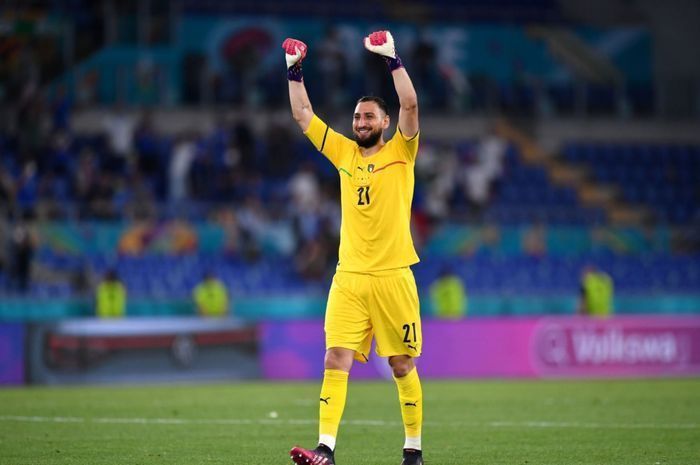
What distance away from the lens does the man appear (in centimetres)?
919

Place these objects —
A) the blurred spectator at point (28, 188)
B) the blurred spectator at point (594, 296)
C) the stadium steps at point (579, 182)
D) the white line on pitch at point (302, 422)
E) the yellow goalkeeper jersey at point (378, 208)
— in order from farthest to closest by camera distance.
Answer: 1. the stadium steps at point (579, 182)
2. the blurred spectator at point (28, 188)
3. the blurred spectator at point (594, 296)
4. the white line on pitch at point (302, 422)
5. the yellow goalkeeper jersey at point (378, 208)

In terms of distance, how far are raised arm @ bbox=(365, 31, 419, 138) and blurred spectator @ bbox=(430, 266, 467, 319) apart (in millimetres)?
15706

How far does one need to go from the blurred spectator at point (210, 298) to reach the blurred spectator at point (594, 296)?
6655 mm

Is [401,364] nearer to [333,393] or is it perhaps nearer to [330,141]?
[333,393]

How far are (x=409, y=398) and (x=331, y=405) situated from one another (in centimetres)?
69

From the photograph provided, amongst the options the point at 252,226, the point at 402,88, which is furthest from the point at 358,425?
the point at 252,226

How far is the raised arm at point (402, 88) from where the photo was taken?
9.14 meters

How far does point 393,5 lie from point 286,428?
2394 centimetres

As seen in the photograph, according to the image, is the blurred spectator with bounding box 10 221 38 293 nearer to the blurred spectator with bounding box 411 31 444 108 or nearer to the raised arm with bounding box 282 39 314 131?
the blurred spectator with bounding box 411 31 444 108

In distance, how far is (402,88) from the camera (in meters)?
9.15

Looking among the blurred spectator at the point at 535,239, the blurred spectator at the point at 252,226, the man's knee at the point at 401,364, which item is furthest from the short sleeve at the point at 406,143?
the blurred spectator at the point at 535,239

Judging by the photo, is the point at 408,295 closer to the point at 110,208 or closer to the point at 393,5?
the point at 110,208

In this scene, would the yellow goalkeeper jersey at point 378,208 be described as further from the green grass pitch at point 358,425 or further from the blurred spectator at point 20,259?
the blurred spectator at point 20,259

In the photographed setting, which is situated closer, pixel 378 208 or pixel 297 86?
pixel 378 208
